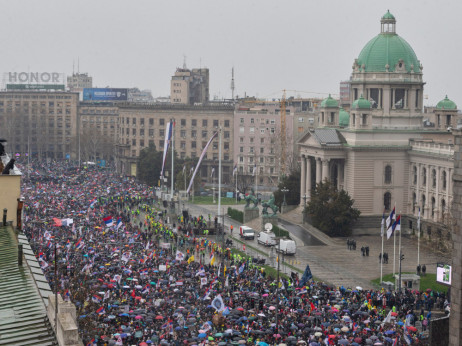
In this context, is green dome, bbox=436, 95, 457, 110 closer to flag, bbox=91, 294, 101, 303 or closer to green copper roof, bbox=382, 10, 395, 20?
green copper roof, bbox=382, 10, 395, 20

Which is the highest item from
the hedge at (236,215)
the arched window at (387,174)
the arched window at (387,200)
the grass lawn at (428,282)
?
the arched window at (387,174)

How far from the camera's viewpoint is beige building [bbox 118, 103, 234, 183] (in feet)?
497

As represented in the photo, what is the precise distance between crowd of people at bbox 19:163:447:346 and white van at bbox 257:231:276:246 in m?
5.23

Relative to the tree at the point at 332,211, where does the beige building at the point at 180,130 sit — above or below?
above

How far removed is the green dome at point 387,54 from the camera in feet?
329

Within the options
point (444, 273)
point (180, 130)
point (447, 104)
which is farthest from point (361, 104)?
point (180, 130)

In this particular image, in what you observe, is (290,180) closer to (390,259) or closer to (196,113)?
(390,259)

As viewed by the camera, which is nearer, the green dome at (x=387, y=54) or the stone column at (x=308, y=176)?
the green dome at (x=387, y=54)

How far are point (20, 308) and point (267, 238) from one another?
61126mm

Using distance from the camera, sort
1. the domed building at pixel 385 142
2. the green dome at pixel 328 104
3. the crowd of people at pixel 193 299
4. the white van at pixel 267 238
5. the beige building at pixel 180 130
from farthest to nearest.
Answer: the beige building at pixel 180 130 < the green dome at pixel 328 104 < the domed building at pixel 385 142 < the white van at pixel 267 238 < the crowd of people at pixel 193 299

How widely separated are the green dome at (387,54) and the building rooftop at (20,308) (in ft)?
263

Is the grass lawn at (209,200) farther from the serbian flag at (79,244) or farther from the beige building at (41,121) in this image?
the beige building at (41,121)

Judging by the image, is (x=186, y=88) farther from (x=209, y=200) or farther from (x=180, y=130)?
(x=209, y=200)

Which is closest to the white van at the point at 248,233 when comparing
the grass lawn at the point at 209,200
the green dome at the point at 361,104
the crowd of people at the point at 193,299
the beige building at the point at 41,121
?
the crowd of people at the point at 193,299
